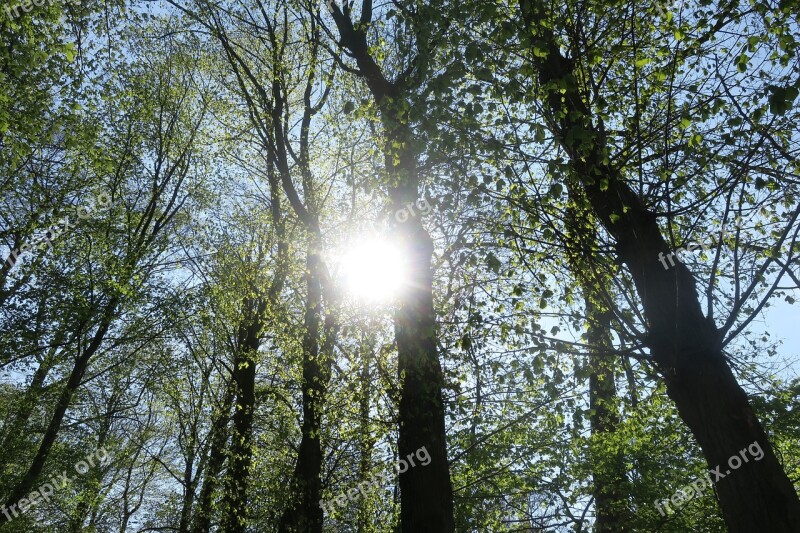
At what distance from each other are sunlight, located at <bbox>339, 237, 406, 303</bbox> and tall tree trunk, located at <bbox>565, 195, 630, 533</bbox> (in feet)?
8.33

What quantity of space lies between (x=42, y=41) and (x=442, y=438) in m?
10.8

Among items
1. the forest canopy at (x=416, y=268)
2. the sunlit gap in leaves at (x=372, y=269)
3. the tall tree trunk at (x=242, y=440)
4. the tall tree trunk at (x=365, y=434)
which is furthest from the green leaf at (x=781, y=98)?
the tall tree trunk at (x=242, y=440)

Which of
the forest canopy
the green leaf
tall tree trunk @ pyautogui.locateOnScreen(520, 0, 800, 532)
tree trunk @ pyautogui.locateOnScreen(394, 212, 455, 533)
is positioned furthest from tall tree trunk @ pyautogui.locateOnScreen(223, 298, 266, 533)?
the green leaf

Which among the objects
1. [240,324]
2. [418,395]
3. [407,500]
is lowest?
[407,500]

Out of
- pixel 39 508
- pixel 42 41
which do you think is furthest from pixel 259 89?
pixel 39 508

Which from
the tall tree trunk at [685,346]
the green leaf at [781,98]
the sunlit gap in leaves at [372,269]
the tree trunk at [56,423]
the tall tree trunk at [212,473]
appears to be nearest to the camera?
the green leaf at [781,98]

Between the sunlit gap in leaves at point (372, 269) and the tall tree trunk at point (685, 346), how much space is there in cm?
299

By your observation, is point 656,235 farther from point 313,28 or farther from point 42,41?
point 42,41

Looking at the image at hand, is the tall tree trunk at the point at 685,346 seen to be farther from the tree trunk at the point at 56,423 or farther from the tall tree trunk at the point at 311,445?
the tree trunk at the point at 56,423

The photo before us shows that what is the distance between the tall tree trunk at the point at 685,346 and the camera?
15.5ft

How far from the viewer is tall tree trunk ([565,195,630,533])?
21.9ft

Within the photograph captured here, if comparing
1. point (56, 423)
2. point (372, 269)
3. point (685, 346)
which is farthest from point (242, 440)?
point (685, 346)

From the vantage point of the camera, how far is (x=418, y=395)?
7367 mm

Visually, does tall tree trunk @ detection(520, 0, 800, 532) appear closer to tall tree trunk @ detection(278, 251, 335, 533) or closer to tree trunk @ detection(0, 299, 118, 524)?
tall tree trunk @ detection(278, 251, 335, 533)
